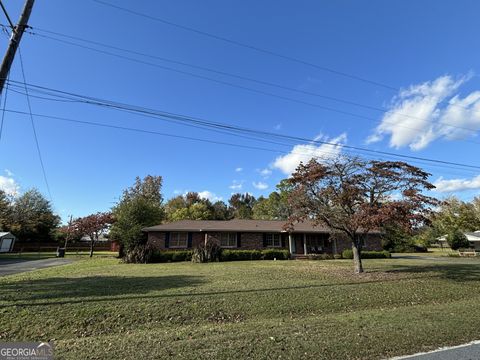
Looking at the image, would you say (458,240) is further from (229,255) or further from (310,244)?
(229,255)

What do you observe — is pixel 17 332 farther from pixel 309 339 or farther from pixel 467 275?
pixel 467 275

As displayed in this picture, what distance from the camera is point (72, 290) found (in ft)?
33.3

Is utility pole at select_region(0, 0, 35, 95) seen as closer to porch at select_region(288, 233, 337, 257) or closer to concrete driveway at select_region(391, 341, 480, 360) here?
concrete driveway at select_region(391, 341, 480, 360)

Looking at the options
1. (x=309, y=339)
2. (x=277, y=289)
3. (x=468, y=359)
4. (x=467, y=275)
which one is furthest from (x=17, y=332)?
(x=467, y=275)

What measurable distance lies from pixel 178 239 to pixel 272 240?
8.46 m

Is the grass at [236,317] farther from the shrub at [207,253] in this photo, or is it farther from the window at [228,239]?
the window at [228,239]

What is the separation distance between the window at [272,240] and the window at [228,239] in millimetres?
3010

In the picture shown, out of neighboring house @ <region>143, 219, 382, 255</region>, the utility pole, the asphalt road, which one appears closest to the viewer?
the utility pole

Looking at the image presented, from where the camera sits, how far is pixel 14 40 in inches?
297

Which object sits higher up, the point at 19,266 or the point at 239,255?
the point at 239,255

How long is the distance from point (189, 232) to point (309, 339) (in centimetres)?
2104

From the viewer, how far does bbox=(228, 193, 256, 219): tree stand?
74.4 m

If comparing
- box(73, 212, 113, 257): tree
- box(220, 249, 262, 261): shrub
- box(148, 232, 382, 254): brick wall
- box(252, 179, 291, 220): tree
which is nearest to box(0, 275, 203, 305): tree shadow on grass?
box(220, 249, 262, 261): shrub

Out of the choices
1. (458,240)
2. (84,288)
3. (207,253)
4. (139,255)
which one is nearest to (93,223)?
(139,255)
